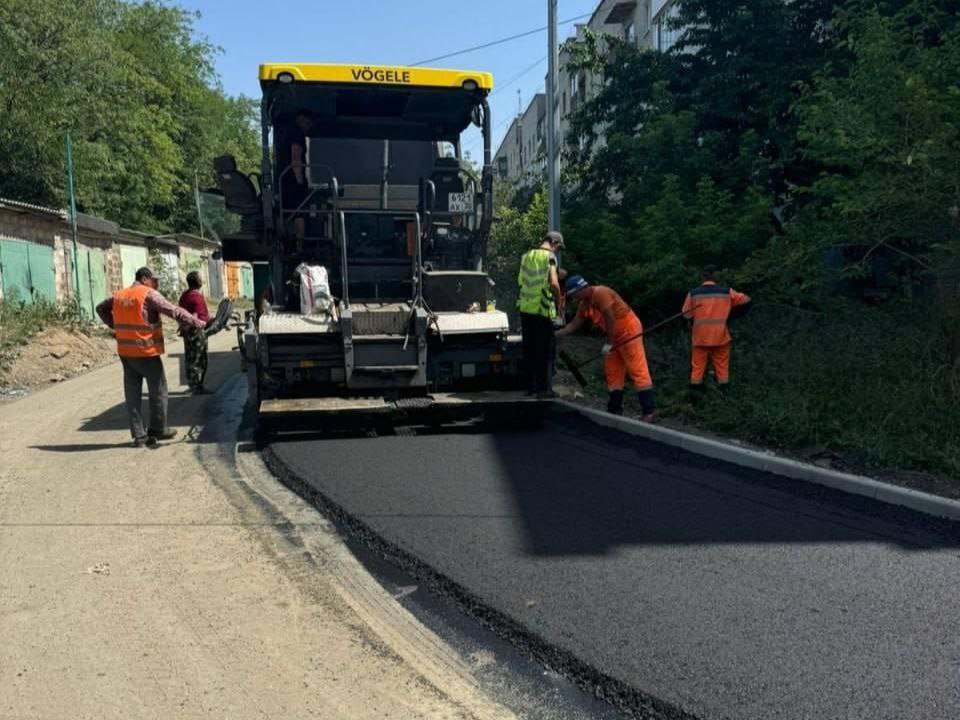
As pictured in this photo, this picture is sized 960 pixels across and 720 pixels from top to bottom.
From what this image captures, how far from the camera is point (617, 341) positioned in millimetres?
7570

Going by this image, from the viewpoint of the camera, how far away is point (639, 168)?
506 inches

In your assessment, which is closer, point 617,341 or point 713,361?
point 617,341

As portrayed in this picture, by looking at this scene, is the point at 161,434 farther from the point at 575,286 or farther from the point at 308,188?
the point at 575,286

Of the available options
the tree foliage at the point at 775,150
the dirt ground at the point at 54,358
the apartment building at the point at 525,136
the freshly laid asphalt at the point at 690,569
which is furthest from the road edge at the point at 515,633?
the apartment building at the point at 525,136

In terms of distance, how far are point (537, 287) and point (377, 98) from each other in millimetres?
2497

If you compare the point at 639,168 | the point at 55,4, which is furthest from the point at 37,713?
the point at 55,4

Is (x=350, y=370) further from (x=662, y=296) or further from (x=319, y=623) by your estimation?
(x=662, y=296)

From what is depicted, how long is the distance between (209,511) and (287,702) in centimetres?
262

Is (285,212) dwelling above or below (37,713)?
above

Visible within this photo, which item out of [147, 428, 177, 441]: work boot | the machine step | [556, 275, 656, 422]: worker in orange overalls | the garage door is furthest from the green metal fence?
[556, 275, 656, 422]: worker in orange overalls

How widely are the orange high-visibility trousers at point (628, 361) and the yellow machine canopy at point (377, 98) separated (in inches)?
98.8

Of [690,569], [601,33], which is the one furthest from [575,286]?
[601,33]

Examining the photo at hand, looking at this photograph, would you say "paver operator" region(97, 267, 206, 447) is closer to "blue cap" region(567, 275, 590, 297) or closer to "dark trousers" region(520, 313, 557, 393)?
"dark trousers" region(520, 313, 557, 393)

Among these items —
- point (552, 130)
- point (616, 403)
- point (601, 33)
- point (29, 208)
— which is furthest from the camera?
point (29, 208)
